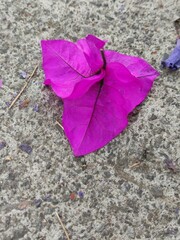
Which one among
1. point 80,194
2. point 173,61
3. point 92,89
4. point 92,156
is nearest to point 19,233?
point 80,194

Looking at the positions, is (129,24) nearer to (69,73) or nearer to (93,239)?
(69,73)

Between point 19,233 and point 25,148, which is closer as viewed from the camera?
point 19,233

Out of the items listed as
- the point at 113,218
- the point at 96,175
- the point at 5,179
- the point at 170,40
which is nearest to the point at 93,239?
the point at 113,218

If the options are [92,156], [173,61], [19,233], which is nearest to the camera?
[19,233]

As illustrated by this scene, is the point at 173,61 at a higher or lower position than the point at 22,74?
higher

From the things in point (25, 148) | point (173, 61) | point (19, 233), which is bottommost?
point (19, 233)

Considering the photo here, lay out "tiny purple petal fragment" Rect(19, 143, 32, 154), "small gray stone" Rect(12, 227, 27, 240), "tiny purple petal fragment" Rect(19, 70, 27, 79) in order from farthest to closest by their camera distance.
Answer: "tiny purple petal fragment" Rect(19, 70, 27, 79)
"tiny purple petal fragment" Rect(19, 143, 32, 154)
"small gray stone" Rect(12, 227, 27, 240)

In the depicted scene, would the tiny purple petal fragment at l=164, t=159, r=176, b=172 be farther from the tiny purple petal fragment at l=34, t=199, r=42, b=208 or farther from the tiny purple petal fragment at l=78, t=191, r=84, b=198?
the tiny purple petal fragment at l=34, t=199, r=42, b=208

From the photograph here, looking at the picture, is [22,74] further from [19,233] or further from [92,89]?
[19,233]

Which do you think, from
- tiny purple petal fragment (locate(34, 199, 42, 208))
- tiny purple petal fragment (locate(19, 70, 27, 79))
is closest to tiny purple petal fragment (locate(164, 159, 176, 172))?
tiny purple petal fragment (locate(34, 199, 42, 208))
